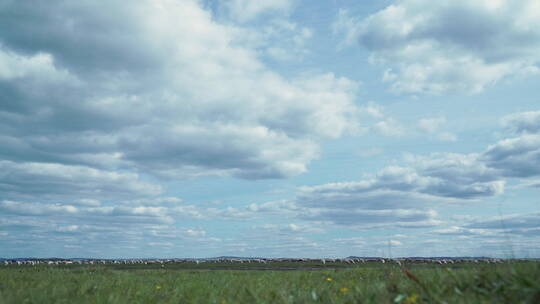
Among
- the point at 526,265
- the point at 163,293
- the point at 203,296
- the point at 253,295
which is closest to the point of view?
the point at 526,265

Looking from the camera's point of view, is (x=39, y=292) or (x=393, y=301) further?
(x=39, y=292)

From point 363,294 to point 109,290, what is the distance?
6.65 m

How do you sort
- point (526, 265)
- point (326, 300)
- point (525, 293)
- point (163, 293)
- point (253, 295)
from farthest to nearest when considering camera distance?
1. point (163, 293)
2. point (253, 295)
3. point (326, 300)
4. point (526, 265)
5. point (525, 293)

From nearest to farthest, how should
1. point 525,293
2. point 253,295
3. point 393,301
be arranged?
point 525,293
point 393,301
point 253,295

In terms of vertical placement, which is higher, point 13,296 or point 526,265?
point 526,265

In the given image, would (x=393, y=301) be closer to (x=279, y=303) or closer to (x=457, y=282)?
(x=457, y=282)

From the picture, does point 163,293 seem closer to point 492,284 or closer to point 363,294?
point 363,294

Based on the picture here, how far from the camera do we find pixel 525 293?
6676 mm

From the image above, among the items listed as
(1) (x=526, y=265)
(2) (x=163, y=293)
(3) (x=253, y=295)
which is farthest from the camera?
(2) (x=163, y=293)

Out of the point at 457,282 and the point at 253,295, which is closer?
the point at 457,282

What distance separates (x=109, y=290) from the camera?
1067 cm

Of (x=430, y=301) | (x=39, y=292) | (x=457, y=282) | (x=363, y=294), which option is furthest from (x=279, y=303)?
(x=39, y=292)

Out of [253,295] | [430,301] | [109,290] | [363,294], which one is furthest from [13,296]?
[430,301]

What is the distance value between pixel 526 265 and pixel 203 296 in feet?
23.1
